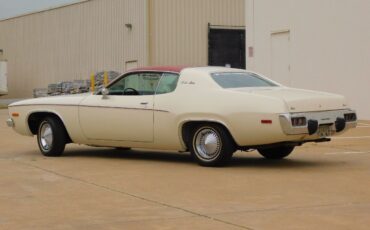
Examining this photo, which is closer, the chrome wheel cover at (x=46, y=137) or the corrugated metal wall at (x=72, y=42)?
the chrome wheel cover at (x=46, y=137)

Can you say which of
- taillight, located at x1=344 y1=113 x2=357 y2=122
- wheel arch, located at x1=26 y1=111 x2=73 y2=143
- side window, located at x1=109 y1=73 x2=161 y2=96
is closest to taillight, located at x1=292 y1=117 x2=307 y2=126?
taillight, located at x1=344 y1=113 x2=357 y2=122

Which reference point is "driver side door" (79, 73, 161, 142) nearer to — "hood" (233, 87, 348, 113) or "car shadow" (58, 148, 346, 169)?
"car shadow" (58, 148, 346, 169)

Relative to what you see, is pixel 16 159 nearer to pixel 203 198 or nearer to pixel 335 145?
pixel 203 198

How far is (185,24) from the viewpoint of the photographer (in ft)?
110

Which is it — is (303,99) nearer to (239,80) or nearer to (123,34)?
(239,80)

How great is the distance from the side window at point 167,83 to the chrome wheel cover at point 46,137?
2.15 m

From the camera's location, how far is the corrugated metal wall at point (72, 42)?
3425 cm

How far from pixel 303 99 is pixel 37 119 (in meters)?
4.77

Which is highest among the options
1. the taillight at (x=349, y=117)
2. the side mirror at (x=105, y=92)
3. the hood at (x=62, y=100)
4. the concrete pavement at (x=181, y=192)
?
the side mirror at (x=105, y=92)

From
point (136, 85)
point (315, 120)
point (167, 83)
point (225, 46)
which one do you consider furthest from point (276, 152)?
point (225, 46)

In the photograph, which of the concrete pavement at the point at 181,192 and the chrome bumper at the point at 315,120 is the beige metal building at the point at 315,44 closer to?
the concrete pavement at the point at 181,192

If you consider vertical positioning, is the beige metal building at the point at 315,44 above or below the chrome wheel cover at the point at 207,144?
above

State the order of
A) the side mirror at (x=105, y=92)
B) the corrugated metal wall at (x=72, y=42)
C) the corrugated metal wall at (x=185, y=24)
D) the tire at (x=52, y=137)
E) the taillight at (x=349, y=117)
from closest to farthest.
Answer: the taillight at (x=349, y=117) → the side mirror at (x=105, y=92) → the tire at (x=52, y=137) → the corrugated metal wall at (x=185, y=24) → the corrugated metal wall at (x=72, y=42)

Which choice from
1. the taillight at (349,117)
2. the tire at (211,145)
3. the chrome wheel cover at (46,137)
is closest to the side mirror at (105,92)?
the chrome wheel cover at (46,137)
